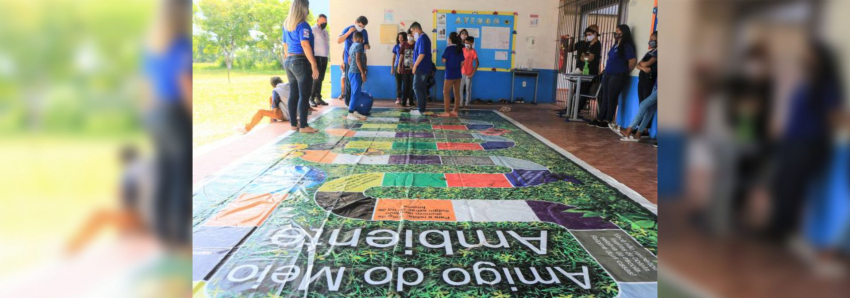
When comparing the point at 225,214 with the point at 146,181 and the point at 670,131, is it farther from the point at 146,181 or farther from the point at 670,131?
the point at 670,131

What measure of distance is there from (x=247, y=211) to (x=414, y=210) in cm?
91

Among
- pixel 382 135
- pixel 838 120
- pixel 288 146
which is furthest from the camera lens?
pixel 382 135

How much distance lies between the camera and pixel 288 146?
4578mm

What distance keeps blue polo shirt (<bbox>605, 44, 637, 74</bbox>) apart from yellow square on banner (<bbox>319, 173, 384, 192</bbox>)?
147 inches

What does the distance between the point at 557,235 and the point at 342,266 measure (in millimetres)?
1064

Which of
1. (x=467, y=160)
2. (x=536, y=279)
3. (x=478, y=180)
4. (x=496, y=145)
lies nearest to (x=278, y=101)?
(x=496, y=145)

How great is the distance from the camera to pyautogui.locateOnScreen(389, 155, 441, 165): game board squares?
13.4 ft

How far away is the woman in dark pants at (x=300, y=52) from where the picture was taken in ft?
16.2

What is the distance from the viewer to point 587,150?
15.7 feet

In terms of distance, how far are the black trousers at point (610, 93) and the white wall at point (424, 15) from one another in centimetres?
379

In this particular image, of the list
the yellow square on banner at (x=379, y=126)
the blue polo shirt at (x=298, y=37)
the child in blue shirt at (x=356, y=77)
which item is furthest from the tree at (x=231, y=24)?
the blue polo shirt at (x=298, y=37)

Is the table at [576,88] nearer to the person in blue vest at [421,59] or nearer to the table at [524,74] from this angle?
the person in blue vest at [421,59]

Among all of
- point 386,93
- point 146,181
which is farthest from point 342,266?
point 386,93

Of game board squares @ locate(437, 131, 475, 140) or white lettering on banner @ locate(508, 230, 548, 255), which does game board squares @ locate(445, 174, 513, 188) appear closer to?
white lettering on banner @ locate(508, 230, 548, 255)
